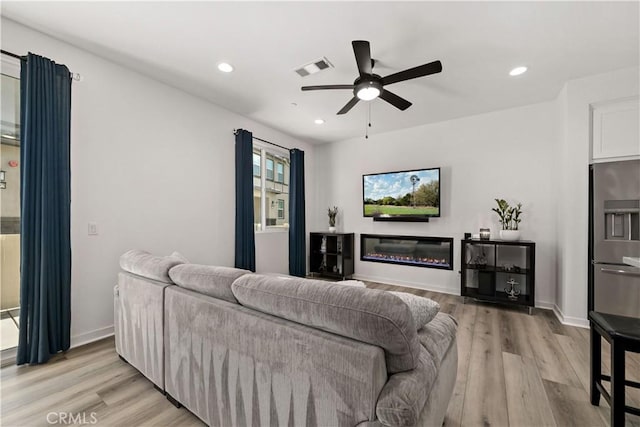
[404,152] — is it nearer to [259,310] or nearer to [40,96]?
[259,310]

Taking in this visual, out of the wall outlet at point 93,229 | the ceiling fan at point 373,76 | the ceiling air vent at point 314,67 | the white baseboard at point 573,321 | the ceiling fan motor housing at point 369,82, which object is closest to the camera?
the ceiling fan at point 373,76

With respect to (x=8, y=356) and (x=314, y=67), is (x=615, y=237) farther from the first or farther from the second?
(x=8, y=356)

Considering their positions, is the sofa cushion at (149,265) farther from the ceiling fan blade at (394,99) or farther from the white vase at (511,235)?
the white vase at (511,235)

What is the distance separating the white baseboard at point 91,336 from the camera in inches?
94.2

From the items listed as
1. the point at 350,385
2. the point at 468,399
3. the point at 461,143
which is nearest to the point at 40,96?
the point at 350,385

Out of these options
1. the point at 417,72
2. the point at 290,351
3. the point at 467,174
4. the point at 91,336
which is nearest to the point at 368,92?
the point at 417,72

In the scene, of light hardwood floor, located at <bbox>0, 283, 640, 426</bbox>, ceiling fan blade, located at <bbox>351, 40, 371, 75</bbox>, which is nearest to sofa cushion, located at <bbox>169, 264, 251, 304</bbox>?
light hardwood floor, located at <bbox>0, 283, 640, 426</bbox>

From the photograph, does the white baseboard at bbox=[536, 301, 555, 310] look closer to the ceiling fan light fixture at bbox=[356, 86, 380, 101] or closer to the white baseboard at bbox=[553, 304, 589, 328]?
the white baseboard at bbox=[553, 304, 589, 328]

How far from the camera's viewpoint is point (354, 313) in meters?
0.94

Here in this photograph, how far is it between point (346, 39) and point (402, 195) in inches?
109

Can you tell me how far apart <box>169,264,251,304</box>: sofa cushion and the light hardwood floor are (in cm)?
78

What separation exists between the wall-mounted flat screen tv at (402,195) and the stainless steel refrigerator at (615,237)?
1.76m

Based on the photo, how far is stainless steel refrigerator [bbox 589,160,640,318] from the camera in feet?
8.66

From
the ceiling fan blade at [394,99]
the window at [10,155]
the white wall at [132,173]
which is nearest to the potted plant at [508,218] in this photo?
the ceiling fan blade at [394,99]
